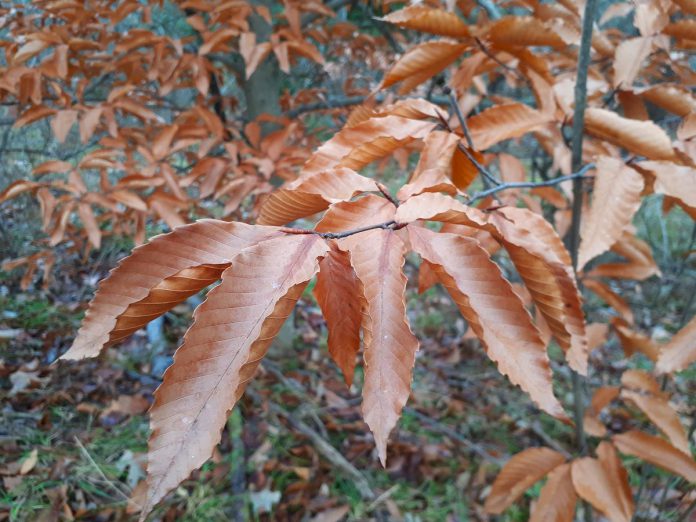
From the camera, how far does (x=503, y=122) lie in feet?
2.70

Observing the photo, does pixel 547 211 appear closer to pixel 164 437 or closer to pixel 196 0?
pixel 196 0

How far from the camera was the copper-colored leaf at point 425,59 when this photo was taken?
0.77m

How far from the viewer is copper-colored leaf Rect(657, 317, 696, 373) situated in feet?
2.58

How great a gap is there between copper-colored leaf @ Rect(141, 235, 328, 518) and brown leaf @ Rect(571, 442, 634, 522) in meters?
0.92

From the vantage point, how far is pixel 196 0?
1361 millimetres

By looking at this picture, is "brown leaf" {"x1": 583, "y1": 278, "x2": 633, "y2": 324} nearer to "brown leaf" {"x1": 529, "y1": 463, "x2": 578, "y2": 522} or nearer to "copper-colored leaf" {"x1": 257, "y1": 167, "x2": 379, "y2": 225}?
"brown leaf" {"x1": 529, "y1": 463, "x2": 578, "y2": 522}

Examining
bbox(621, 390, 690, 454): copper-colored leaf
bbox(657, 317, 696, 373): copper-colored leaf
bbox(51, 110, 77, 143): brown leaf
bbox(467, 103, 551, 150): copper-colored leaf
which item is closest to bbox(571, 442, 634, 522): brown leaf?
bbox(621, 390, 690, 454): copper-colored leaf

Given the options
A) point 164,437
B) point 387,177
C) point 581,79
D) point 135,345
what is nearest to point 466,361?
point 135,345

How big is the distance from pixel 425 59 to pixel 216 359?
25.8 inches

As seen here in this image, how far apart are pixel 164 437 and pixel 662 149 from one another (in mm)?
778

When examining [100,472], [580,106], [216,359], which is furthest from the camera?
[100,472]

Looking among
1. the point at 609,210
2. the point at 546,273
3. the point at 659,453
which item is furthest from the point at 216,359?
the point at 659,453

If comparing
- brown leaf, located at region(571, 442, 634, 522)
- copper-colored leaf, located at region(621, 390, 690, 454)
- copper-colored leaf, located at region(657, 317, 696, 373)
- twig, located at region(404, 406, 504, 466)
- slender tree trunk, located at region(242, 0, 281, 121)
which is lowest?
twig, located at region(404, 406, 504, 466)

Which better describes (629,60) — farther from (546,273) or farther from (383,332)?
(383,332)
